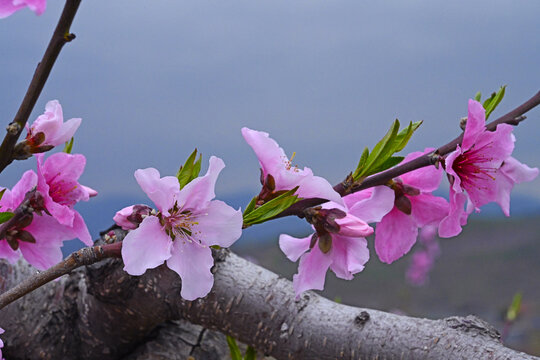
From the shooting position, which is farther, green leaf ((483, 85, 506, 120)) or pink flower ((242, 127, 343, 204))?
green leaf ((483, 85, 506, 120))

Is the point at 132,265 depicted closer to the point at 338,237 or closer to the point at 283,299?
the point at 338,237

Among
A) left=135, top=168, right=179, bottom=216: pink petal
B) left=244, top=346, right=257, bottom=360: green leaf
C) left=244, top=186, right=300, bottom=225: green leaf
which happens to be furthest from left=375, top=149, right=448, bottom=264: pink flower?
left=244, top=346, right=257, bottom=360: green leaf

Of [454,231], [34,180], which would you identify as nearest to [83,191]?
[34,180]

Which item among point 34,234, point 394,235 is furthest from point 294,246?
point 34,234

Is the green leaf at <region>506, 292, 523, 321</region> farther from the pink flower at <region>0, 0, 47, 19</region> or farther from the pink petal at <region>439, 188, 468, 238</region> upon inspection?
the pink flower at <region>0, 0, 47, 19</region>

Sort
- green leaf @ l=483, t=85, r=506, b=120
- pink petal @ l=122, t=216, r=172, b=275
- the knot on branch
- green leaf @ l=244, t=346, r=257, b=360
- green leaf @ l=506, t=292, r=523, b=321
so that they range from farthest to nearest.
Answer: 1. green leaf @ l=506, t=292, r=523, b=321
2. green leaf @ l=244, t=346, r=257, b=360
3. the knot on branch
4. green leaf @ l=483, t=85, r=506, b=120
5. pink petal @ l=122, t=216, r=172, b=275

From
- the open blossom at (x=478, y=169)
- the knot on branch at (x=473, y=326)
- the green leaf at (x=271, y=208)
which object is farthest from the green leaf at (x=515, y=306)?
the green leaf at (x=271, y=208)
